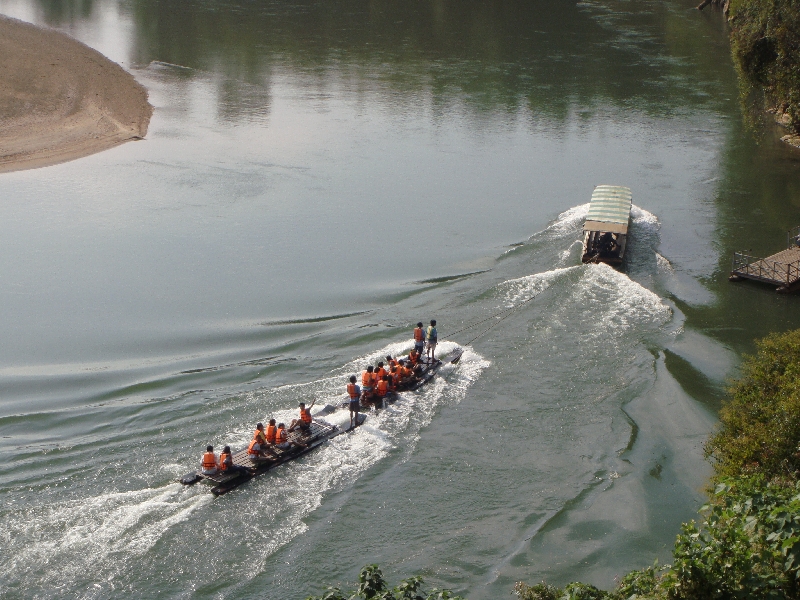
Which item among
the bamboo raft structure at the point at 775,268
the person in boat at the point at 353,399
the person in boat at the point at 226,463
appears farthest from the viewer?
the bamboo raft structure at the point at 775,268

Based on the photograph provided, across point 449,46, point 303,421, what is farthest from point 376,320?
point 449,46

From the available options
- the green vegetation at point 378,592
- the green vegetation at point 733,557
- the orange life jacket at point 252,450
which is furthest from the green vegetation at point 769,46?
the green vegetation at point 378,592

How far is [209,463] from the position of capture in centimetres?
2330

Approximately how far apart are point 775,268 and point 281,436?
952 inches

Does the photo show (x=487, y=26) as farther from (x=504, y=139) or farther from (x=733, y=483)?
(x=733, y=483)

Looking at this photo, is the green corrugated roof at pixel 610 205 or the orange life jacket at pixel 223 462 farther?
the green corrugated roof at pixel 610 205

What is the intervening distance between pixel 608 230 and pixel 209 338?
1808 centimetres

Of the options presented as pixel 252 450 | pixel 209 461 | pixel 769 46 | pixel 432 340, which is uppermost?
pixel 769 46

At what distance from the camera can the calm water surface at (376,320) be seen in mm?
22375

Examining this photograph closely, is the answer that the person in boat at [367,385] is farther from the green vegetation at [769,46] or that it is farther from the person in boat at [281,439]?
the green vegetation at [769,46]

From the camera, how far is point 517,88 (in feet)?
222

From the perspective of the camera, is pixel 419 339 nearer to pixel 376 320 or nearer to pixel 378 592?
pixel 376 320

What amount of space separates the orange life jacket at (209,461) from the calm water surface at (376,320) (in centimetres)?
73

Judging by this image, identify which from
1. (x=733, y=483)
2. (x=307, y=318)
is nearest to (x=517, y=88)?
(x=307, y=318)
